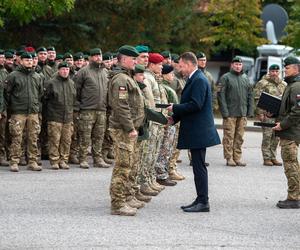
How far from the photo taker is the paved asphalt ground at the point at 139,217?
9.52 metres

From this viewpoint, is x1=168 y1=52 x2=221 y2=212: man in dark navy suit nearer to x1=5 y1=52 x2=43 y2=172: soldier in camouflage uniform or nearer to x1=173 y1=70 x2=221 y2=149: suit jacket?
x1=173 y1=70 x2=221 y2=149: suit jacket

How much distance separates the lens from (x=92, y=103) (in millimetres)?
16406

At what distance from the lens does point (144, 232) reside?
32.8 ft

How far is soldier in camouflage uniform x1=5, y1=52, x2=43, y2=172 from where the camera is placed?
51.2ft

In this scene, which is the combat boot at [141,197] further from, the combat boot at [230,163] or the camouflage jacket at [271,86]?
the camouflage jacket at [271,86]

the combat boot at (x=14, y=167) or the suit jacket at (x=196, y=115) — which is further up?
the suit jacket at (x=196, y=115)

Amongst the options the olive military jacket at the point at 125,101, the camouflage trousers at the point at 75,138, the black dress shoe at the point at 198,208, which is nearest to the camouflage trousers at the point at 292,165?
the black dress shoe at the point at 198,208

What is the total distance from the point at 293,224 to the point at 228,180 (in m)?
4.38

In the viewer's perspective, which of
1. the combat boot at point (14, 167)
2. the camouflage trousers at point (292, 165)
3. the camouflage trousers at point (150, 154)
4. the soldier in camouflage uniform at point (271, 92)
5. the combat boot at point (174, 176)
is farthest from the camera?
the soldier in camouflage uniform at point (271, 92)

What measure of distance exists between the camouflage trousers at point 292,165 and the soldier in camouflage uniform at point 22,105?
5.09 metres

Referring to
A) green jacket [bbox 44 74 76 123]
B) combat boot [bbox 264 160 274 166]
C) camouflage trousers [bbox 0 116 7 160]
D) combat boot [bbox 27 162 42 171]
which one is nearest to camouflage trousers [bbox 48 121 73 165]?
green jacket [bbox 44 74 76 123]

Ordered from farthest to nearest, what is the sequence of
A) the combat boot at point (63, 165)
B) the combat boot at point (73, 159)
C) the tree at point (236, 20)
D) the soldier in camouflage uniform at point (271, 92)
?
the tree at point (236, 20) < the soldier in camouflage uniform at point (271, 92) < the combat boot at point (73, 159) < the combat boot at point (63, 165)

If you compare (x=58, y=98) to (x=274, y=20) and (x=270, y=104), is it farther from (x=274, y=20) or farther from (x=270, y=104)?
(x=274, y=20)

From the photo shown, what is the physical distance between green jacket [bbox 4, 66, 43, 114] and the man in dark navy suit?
14.6 feet
